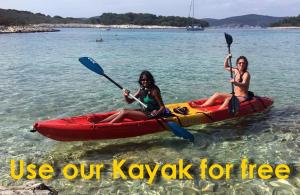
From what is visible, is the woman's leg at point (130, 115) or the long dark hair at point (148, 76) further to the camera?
the woman's leg at point (130, 115)

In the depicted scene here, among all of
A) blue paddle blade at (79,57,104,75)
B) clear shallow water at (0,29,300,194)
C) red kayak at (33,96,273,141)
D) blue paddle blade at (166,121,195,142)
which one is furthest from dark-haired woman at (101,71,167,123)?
blue paddle blade at (79,57,104,75)

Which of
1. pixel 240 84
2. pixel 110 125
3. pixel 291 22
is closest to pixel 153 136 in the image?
pixel 110 125

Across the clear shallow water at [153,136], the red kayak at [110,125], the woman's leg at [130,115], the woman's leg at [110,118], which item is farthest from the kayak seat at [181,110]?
the woman's leg at [110,118]

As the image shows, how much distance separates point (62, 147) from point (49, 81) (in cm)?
966

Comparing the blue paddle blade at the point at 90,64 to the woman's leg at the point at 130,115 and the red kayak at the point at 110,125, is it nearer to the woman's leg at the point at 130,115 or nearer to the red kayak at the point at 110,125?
the red kayak at the point at 110,125

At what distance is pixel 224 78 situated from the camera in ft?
58.1

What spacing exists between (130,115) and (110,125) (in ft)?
2.06

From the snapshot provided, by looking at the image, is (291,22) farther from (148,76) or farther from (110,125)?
(110,125)

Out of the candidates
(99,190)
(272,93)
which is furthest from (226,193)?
(272,93)

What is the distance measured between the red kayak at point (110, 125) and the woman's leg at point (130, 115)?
0.15 m

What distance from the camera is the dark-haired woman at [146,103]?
26.9 ft

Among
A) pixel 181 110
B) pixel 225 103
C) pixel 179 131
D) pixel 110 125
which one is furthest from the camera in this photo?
pixel 225 103

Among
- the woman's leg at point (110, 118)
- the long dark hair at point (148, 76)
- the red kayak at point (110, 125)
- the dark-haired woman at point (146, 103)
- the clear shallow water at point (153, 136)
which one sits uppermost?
the long dark hair at point (148, 76)

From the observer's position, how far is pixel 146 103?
8516mm
